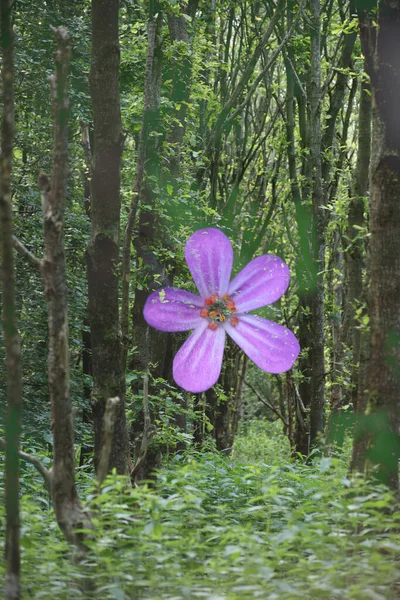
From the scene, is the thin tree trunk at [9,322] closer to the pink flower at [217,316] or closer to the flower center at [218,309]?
the pink flower at [217,316]

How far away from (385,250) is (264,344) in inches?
82.1

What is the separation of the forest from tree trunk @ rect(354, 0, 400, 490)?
12 mm

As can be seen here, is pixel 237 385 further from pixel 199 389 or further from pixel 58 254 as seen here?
pixel 58 254

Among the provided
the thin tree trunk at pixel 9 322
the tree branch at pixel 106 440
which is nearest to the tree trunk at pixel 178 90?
the thin tree trunk at pixel 9 322

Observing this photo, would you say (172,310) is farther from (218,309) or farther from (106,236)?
(106,236)

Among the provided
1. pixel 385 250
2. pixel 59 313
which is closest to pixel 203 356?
pixel 385 250

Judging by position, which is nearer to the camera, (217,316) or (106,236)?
(106,236)

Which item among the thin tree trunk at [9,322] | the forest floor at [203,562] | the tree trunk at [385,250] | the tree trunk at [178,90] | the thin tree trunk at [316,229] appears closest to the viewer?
the forest floor at [203,562]

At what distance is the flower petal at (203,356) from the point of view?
6898mm

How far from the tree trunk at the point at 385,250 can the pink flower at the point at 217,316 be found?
1.93m

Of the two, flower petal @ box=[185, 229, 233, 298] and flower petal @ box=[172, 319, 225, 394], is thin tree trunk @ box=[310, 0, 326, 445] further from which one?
flower petal @ box=[172, 319, 225, 394]

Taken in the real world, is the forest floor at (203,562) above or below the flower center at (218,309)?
Answer: below

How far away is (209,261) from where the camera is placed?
7035mm

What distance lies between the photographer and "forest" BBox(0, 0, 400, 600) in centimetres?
390
